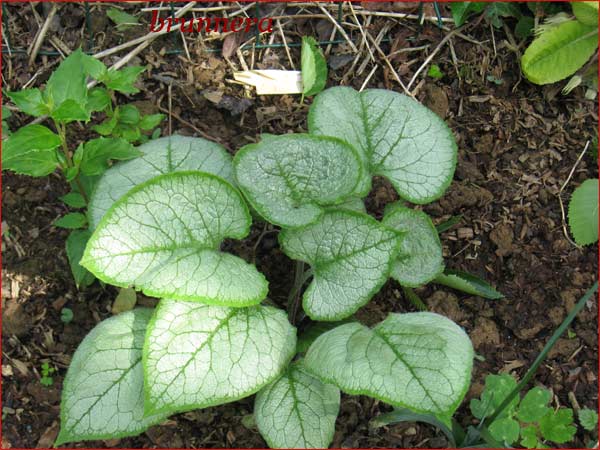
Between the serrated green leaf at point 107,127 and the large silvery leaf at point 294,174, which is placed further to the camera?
the serrated green leaf at point 107,127

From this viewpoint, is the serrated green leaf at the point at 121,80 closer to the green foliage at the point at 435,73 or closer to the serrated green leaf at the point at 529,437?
the green foliage at the point at 435,73

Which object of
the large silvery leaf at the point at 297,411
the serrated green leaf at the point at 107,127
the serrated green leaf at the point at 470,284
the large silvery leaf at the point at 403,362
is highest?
the serrated green leaf at the point at 107,127

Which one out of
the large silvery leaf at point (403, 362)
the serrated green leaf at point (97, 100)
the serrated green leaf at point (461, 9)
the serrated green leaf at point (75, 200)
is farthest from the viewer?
the serrated green leaf at point (461, 9)

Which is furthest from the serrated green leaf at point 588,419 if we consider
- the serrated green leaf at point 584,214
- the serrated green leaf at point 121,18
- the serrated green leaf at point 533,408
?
the serrated green leaf at point 121,18

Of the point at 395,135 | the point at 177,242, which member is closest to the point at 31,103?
the point at 177,242

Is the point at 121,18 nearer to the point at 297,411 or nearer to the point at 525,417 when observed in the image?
the point at 297,411

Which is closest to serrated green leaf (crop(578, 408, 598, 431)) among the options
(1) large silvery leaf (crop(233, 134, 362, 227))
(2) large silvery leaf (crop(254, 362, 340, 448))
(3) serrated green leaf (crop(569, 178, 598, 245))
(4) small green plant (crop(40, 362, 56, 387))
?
(3) serrated green leaf (crop(569, 178, 598, 245))
